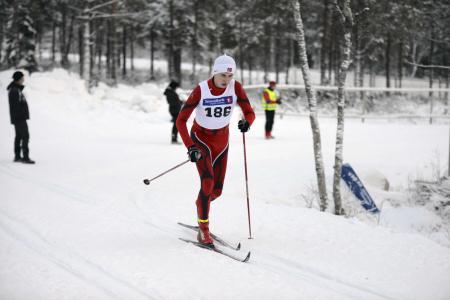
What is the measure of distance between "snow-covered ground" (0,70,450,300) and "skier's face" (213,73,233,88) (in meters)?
2.04

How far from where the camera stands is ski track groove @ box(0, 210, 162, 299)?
400cm

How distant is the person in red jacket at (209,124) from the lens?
5.18 meters

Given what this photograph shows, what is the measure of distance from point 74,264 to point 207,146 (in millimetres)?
2030

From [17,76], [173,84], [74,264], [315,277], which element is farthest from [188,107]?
[173,84]

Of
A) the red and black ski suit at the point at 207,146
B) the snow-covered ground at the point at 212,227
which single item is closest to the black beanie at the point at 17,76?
the snow-covered ground at the point at 212,227

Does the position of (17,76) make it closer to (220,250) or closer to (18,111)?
(18,111)

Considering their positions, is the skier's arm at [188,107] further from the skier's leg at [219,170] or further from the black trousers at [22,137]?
the black trousers at [22,137]

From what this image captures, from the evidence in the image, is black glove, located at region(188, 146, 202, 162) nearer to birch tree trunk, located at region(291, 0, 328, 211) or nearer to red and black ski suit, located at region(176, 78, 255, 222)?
red and black ski suit, located at region(176, 78, 255, 222)

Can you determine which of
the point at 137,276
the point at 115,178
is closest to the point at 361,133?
the point at 115,178

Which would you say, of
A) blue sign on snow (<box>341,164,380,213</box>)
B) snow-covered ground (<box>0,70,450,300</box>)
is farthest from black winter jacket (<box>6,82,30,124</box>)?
blue sign on snow (<box>341,164,380,213</box>)

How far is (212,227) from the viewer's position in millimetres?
6348

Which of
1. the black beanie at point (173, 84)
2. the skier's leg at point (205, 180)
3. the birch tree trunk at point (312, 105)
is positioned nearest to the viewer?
the skier's leg at point (205, 180)

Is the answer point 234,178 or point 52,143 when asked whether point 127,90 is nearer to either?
point 52,143

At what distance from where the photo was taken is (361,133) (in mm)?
16516
